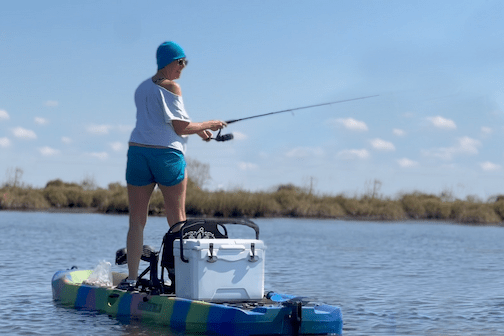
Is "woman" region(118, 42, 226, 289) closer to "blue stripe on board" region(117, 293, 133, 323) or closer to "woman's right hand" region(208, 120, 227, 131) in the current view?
"woman's right hand" region(208, 120, 227, 131)

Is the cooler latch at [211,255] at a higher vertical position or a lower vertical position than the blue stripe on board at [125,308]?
higher

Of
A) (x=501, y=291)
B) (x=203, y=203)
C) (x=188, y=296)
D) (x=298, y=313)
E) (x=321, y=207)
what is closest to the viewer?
(x=298, y=313)

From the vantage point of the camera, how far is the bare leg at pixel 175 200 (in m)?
5.44

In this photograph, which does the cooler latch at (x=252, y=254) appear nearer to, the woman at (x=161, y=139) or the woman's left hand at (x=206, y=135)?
the woman at (x=161, y=139)

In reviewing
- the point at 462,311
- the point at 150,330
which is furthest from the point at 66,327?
the point at 462,311

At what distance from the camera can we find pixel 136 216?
5574mm

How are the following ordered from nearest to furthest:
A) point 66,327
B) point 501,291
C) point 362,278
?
1. point 66,327
2. point 501,291
3. point 362,278

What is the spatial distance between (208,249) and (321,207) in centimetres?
2812

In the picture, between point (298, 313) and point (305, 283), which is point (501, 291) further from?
point (298, 313)

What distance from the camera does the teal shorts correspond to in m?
5.34

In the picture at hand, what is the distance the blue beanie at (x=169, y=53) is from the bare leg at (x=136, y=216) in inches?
37.7

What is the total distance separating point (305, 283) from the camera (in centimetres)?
880

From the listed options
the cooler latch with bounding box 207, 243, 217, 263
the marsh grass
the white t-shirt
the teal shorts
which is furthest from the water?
the marsh grass

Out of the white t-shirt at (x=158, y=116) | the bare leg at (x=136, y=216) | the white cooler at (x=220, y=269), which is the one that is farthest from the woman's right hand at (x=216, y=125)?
the white cooler at (x=220, y=269)
